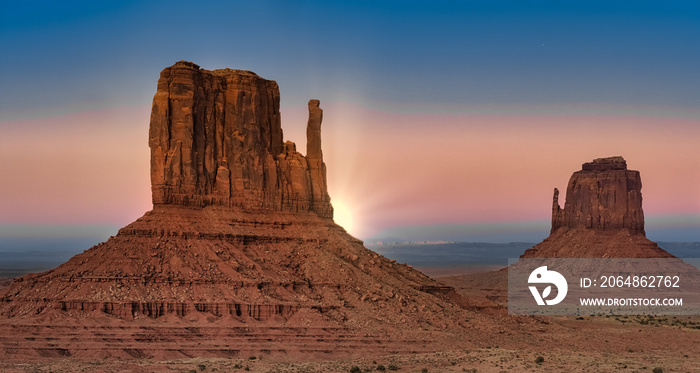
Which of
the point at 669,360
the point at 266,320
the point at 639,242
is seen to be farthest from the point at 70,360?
the point at 639,242

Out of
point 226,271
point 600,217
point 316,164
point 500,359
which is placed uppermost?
point 316,164

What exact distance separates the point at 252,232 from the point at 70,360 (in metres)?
22.0

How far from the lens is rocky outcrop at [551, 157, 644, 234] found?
6678 inches

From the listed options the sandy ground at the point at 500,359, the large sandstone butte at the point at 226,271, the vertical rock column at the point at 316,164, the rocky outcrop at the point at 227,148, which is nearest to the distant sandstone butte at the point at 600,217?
the sandy ground at the point at 500,359

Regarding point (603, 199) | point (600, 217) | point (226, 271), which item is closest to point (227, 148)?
point (226, 271)

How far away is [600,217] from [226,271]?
10866 cm

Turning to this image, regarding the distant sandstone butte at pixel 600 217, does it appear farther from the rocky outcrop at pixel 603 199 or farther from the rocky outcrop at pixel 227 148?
the rocky outcrop at pixel 227 148

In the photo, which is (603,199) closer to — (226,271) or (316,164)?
(316,164)

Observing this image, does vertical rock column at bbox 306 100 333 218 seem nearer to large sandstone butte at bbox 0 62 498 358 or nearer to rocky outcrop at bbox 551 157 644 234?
large sandstone butte at bbox 0 62 498 358

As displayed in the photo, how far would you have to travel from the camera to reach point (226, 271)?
76.6 m

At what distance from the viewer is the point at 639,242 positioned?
16538cm

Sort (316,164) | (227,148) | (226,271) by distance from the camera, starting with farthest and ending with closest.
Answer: (316,164) < (227,148) < (226,271)

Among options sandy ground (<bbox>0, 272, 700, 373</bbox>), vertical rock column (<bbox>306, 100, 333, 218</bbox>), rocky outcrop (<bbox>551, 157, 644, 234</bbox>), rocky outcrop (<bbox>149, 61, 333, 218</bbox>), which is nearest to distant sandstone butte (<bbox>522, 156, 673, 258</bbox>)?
rocky outcrop (<bbox>551, 157, 644, 234</bbox>)

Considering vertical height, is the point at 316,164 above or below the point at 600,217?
above
